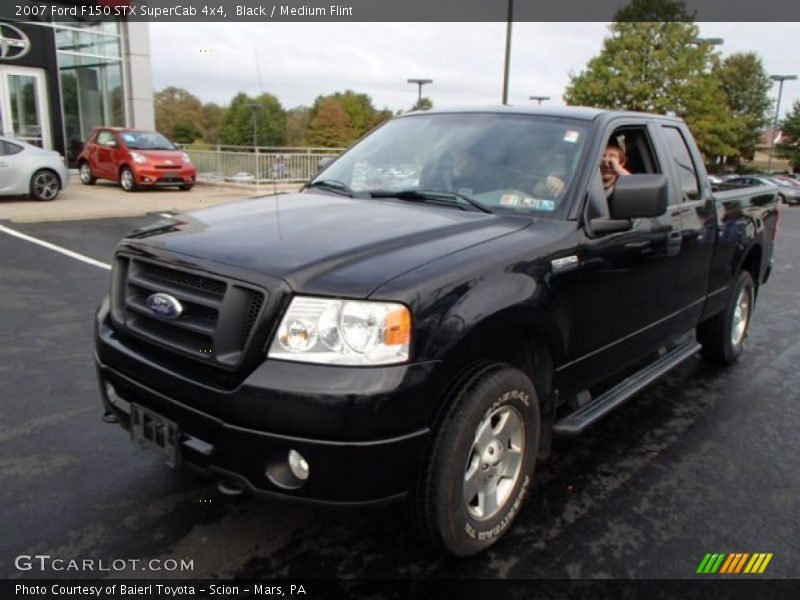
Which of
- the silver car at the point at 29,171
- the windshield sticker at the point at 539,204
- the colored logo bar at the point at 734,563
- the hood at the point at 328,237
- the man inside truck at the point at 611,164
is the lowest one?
the colored logo bar at the point at 734,563

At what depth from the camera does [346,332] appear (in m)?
2.36

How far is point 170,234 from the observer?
2980 millimetres

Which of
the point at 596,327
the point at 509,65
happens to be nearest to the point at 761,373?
the point at 596,327

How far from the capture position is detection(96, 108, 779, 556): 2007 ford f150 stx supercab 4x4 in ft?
7.75

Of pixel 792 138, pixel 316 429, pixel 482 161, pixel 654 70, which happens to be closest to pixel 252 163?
pixel 482 161

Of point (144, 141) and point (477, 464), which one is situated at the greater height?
point (144, 141)

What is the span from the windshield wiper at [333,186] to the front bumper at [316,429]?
1.65m

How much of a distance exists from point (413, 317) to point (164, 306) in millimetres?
1014

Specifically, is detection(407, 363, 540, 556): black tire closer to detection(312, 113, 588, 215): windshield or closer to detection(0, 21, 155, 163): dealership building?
detection(312, 113, 588, 215): windshield

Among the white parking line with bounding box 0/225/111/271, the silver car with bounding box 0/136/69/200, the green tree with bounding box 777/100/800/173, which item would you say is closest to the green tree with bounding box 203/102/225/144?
the silver car with bounding box 0/136/69/200

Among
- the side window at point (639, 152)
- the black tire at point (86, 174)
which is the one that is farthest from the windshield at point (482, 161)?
the black tire at point (86, 174)

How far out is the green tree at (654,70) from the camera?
1526 inches

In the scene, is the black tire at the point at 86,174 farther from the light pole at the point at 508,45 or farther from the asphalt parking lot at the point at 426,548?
the asphalt parking lot at the point at 426,548

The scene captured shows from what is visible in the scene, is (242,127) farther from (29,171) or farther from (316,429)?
(316,429)
